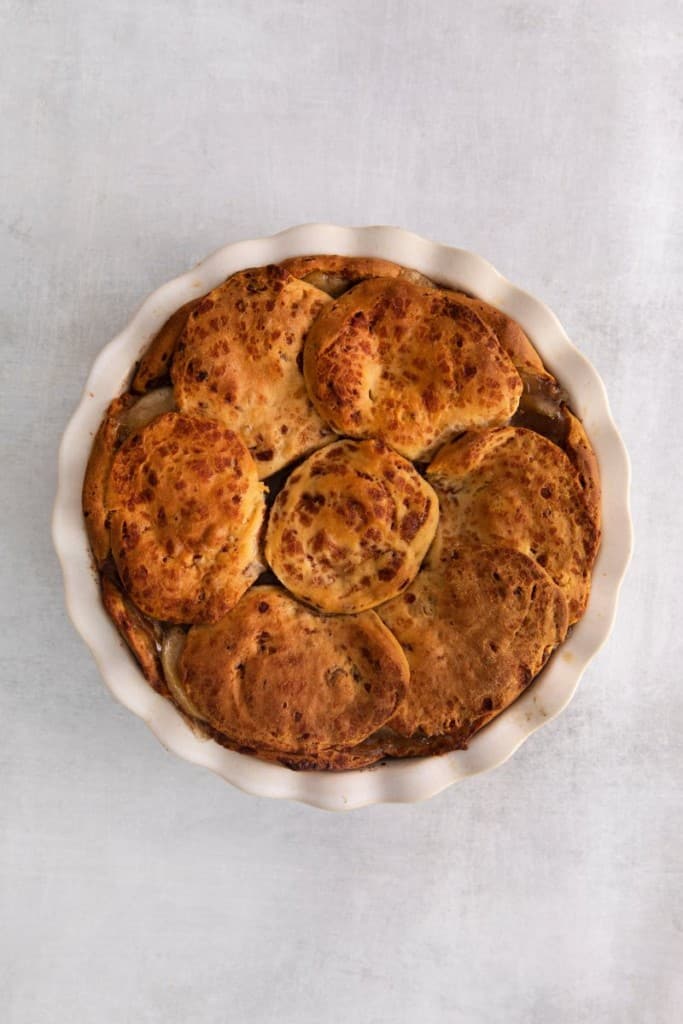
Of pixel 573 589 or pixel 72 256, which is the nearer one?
pixel 573 589

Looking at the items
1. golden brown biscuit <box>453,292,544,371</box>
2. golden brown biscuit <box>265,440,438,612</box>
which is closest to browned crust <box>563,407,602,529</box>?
golden brown biscuit <box>453,292,544,371</box>

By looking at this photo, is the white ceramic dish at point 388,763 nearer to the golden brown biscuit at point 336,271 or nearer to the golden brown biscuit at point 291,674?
the golden brown biscuit at point 336,271

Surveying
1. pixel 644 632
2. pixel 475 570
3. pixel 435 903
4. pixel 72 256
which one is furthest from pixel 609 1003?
pixel 72 256

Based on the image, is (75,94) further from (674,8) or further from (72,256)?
(674,8)

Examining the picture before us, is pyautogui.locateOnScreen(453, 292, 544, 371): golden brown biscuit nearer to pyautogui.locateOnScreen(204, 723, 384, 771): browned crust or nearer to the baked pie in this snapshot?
the baked pie

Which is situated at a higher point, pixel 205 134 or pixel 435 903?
pixel 205 134

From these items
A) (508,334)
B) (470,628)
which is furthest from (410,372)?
(470,628)

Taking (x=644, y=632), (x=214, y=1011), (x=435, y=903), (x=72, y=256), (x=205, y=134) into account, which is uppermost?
(x=205, y=134)
